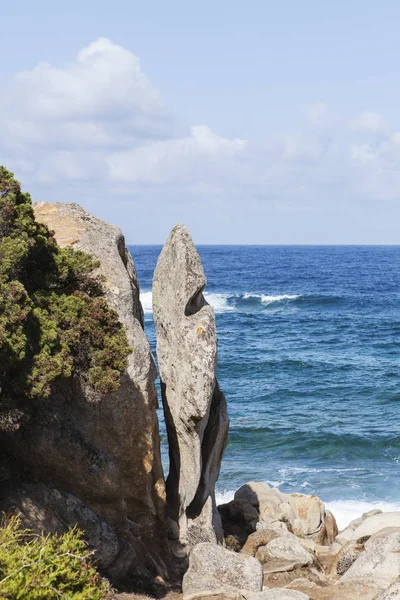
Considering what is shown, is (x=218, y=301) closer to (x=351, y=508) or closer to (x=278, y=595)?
(x=351, y=508)

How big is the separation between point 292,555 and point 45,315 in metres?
10.6

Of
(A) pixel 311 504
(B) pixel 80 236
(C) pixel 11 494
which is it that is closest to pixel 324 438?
Result: (A) pixel 311 504

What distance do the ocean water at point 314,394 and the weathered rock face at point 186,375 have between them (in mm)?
9529

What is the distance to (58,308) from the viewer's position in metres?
16.6

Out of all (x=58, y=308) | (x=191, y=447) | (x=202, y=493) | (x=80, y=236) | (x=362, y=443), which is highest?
(x=80, y=236)

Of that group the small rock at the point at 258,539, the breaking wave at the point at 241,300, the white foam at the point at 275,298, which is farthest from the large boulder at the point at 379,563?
the white foam at the point at 275,298

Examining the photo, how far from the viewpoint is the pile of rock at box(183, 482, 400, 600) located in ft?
57.7

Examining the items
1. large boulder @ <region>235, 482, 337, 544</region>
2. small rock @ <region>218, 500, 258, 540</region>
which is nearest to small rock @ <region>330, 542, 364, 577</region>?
large boulder @ <region>235, 482, 337, 544</region>

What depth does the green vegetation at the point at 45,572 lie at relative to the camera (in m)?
12.6

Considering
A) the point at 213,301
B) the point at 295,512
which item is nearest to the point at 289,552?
the point at 295,512

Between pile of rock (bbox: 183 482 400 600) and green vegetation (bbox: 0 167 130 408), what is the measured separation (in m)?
5.33

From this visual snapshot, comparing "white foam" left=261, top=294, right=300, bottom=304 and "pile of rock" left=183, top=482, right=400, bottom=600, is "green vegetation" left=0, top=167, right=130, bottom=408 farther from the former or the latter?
"white foam" left=261, top=294, right=300, bottom=304

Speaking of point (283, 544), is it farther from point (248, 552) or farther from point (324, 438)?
point (324, 438)

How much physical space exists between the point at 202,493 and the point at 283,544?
2831 millimetres
